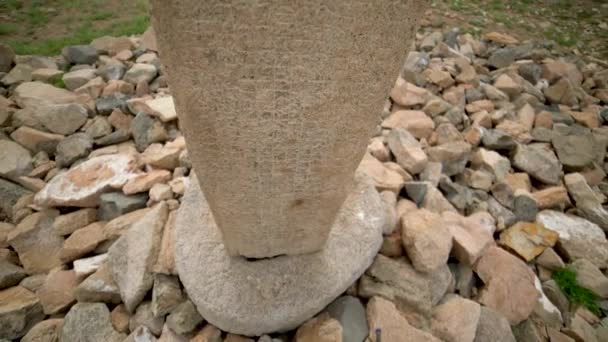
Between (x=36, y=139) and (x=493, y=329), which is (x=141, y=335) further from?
(x=36, y=139)

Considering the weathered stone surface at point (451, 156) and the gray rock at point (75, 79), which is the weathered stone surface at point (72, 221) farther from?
the weathered stone surface at point (451, 156)

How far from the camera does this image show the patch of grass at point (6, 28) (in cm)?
366

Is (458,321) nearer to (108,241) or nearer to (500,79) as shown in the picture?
(108,241)

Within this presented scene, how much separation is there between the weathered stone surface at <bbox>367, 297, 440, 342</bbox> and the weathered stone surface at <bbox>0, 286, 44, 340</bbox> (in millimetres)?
1582

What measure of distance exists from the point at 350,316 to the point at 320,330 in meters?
0.14

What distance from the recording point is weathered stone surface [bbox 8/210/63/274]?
1715mm

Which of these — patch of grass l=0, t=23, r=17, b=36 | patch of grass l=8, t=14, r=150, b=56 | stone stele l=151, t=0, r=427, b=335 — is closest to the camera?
stone stele l=151, t=0, r=427, b=335

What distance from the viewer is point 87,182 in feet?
6.17

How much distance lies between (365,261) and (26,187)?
2237 mm

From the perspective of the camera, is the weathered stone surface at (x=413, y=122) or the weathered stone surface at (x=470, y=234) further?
the weathered stone surface at (x=413, y=122)

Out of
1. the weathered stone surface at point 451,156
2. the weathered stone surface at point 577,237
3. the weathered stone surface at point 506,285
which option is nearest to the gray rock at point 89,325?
the weathered stone surface at point 506,285

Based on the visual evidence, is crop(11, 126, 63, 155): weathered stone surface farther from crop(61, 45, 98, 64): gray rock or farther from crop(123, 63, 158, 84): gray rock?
crop(61, 45, 98, 64): gray rock

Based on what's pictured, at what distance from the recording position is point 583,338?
1.53 meters

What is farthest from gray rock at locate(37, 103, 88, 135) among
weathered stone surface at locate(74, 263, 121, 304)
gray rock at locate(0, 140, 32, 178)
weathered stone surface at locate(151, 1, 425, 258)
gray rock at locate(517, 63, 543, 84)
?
gray rock at locate(517, 63, 543, 84)
